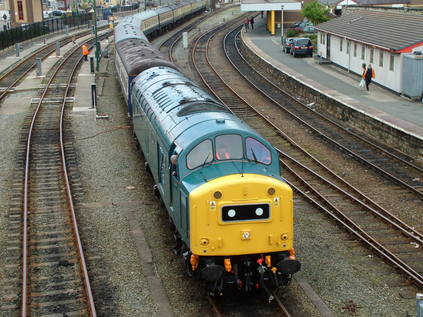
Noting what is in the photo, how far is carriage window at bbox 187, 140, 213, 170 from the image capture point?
34.1 ft

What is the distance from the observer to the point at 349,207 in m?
14.9

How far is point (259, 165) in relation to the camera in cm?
1040

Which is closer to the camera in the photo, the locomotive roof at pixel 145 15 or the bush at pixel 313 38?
the bush at pixel 313 38

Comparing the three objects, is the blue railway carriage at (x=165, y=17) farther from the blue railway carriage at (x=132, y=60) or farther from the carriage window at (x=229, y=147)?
the carriage window at (x=229, y=147)

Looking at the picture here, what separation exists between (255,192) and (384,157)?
10434 mm

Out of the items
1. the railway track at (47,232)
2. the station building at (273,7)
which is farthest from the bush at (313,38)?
the railway track at (47,232)

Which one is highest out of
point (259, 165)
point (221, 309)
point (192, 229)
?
point (259, 165)

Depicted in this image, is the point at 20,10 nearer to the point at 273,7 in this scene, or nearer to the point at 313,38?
the point at 273,7

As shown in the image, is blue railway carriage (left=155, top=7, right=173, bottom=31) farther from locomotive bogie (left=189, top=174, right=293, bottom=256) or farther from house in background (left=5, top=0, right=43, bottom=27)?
locomotive bogie (left=189, top=174, right=293, bottom=256)

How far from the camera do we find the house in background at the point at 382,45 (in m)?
25.3

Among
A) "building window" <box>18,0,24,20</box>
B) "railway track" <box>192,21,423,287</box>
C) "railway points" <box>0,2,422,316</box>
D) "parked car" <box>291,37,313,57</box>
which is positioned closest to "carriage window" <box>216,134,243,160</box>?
"railway points" <box>0,2,422,316</box>

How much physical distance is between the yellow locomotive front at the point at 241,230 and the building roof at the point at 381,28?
17735 mm

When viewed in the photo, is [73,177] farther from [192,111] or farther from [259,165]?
[259,165]

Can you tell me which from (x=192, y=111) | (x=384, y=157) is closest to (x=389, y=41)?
(x=384, y=157)
